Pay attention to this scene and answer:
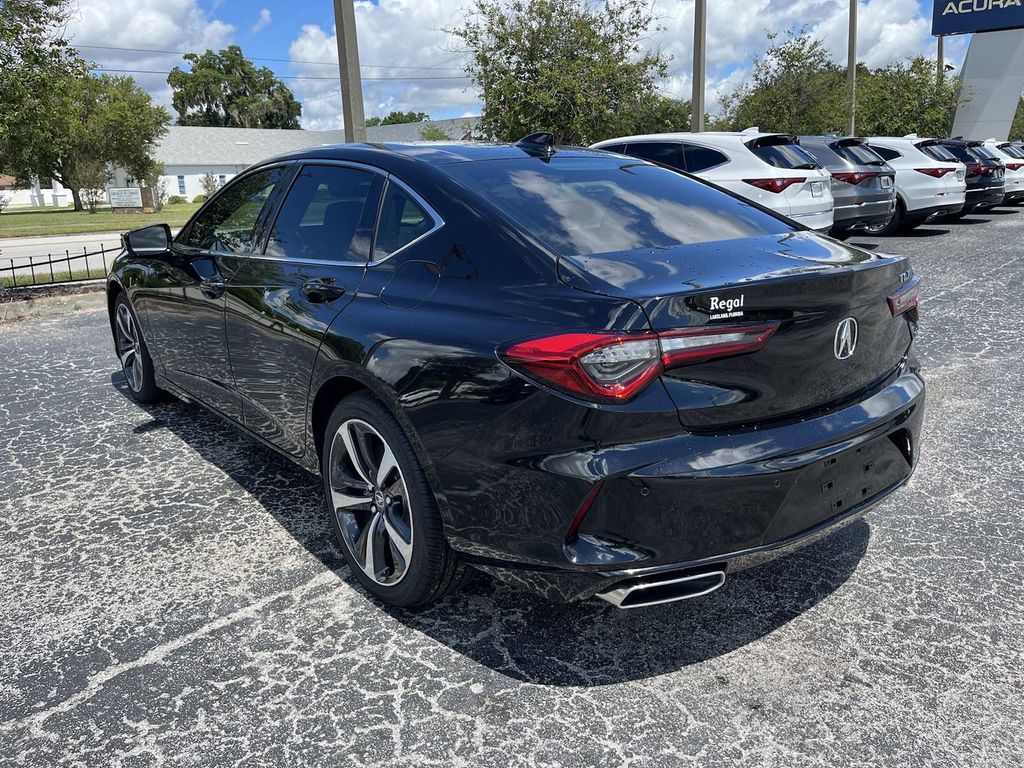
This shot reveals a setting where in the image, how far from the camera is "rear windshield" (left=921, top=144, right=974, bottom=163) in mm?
15205

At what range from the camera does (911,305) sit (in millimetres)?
2949

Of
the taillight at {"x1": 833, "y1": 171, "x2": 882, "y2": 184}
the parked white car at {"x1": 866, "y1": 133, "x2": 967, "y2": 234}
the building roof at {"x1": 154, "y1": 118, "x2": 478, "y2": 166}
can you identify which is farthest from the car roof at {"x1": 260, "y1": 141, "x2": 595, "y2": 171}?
the building roof at {"x1": 154, "y1": 118, "x2": 478, "y2": 166}

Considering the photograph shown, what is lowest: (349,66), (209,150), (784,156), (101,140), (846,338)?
(846,338)

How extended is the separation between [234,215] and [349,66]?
7.20 metres

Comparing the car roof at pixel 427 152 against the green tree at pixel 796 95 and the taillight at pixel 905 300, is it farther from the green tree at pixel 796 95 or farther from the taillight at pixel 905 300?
the green tree at pixel 796 95

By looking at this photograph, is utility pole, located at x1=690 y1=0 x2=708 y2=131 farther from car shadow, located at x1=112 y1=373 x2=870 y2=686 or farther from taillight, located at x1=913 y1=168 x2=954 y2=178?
car shadow, located at x1=112 y1=373 x2=870 y2=686

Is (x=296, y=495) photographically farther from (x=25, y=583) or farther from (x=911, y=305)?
(x=911, y=305)

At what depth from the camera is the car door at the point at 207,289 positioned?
3904 millimetres

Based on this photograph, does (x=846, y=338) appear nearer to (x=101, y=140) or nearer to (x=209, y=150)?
(x=101, y=140)

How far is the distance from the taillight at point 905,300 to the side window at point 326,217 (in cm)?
182

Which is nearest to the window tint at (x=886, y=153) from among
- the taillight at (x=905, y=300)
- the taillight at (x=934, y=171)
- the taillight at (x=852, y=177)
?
the taillight at (x=934, y=171)

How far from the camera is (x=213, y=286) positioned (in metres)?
3.94

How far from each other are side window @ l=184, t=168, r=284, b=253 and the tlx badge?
7.66 feet

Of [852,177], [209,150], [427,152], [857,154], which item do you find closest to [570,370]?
[427,152]
